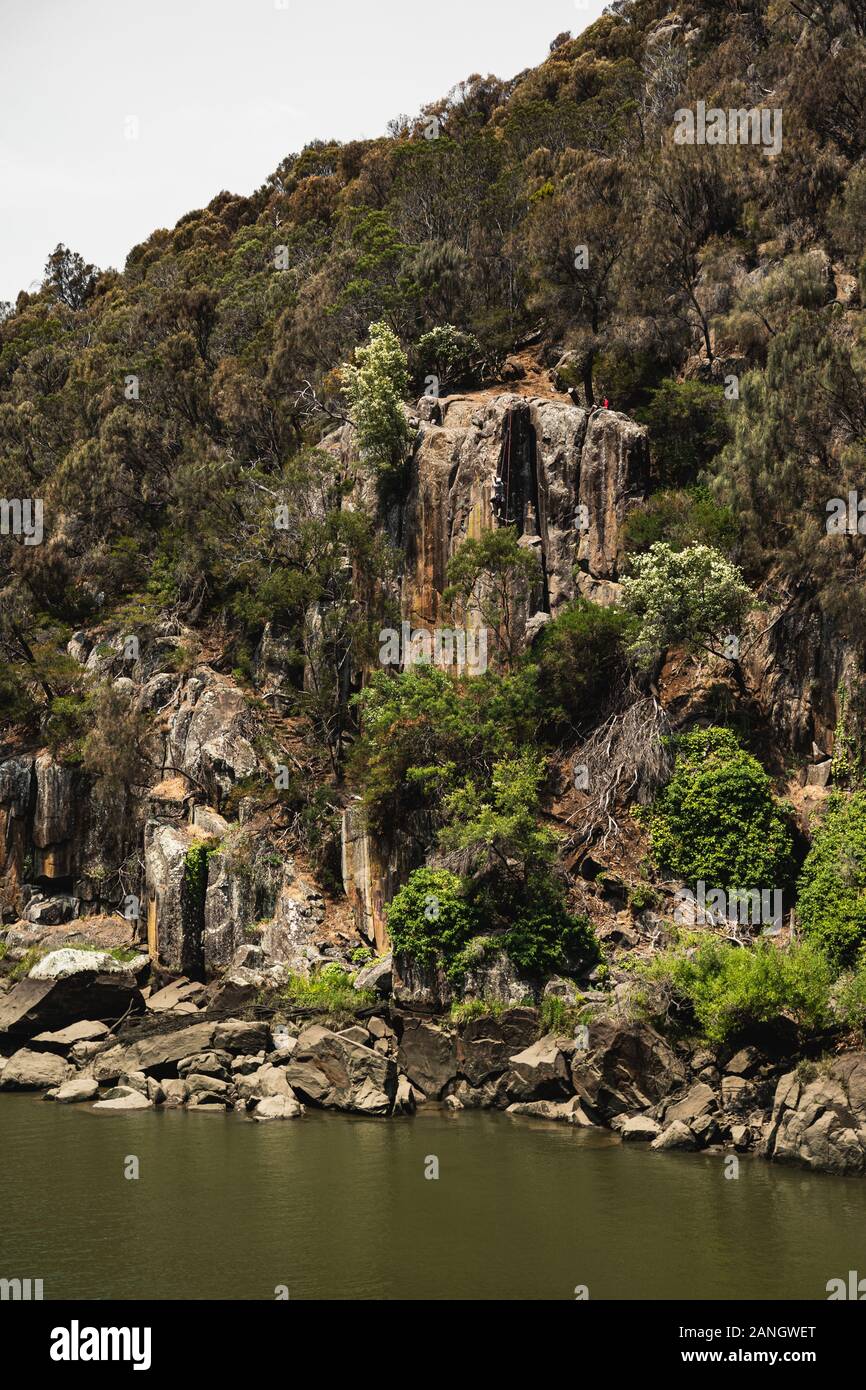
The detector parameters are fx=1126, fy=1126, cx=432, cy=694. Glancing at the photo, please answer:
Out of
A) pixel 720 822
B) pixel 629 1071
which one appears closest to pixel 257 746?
pixel 720 822

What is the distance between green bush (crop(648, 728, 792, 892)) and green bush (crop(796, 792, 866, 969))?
112 cm

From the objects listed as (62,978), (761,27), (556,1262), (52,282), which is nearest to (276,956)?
(62,978)

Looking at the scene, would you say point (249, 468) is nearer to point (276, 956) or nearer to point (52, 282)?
point (276, 956)

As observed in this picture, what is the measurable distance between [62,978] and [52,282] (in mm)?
89157

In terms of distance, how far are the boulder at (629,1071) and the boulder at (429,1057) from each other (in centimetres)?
439

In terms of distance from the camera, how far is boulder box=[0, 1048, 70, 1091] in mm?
34781

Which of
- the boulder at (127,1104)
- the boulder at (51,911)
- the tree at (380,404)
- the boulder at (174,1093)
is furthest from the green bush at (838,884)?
the boulder at (51,911)

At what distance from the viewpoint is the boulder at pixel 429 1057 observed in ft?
102

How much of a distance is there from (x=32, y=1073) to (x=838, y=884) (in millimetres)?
24713

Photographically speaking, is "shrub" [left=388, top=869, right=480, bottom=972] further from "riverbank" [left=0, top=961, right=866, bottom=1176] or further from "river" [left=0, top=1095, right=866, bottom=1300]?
"river" [left=0, top=1095, right=866, bottom=1300]

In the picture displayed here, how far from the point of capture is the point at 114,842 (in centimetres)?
4803

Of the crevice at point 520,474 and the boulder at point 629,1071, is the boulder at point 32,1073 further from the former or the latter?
the crevice at point 520,474

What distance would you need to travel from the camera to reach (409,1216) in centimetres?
2106

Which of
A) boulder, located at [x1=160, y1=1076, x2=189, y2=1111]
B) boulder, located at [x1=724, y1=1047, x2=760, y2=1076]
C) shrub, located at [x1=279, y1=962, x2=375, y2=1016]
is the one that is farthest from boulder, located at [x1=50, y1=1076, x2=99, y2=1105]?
boulder, located at [x1=724, y1=1047, x2=760, y2=1076]
